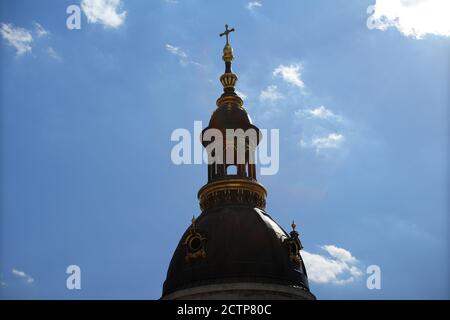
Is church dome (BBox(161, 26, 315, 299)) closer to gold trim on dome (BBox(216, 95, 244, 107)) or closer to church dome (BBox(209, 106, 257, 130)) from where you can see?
church dome (BBox(209, 106, 257, 130))

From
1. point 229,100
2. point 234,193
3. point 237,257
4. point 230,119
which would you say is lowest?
point 237,257

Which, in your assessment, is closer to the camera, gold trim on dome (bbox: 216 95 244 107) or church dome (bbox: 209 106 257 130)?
church dome (bbox: 209 106 257 130)

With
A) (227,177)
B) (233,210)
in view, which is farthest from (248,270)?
(227,177)

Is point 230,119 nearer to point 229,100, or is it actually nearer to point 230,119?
point 230,119

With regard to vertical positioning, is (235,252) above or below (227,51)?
below

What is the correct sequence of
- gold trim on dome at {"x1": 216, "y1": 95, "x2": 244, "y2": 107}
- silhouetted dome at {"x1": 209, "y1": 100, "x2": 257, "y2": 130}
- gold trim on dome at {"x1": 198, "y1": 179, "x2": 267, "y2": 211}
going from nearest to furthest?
gold trim on dome at {"x1": 198, "y1": 179, "x2": 267, "y2": 211}, silhouetted dome at {"x1": 209, "y1": 100, "x2": 257, "y2": 130}, gold trim on dome at {"x1": 216, "y1": 95, "x2": 244, "y2": 107}

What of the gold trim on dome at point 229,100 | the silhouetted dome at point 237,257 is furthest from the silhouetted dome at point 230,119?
the silhouetted dome at point 237,257

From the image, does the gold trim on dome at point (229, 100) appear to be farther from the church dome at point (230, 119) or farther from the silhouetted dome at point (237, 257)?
the silhouetted dome at point (237, 257)

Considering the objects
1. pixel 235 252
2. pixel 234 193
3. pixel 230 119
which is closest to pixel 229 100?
pixel 230 119

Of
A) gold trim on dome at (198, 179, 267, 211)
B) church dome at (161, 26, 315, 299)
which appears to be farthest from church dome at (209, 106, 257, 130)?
gold trim on dome at (198, 179, 267, 211)

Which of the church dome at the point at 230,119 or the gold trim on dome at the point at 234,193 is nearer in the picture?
the gold trim on dome at the point at 234,193
